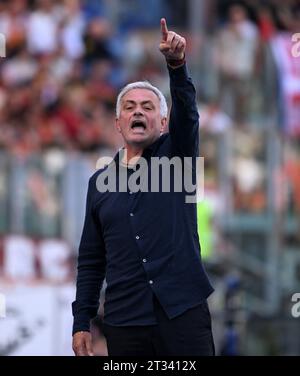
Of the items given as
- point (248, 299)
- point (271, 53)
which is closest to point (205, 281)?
point (248, 299)

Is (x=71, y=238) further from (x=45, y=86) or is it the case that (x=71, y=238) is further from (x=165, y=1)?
(x=165, y=1)

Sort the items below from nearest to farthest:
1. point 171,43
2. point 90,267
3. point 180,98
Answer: point 171,43, point 180,98, point 90,267

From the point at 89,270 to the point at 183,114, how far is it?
820 millimetres

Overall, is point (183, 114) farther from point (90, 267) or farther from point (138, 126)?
point (90, 267)

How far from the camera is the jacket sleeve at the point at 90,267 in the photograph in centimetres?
523

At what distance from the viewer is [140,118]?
505cm

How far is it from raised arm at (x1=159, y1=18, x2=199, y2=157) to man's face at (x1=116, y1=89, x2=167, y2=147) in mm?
95

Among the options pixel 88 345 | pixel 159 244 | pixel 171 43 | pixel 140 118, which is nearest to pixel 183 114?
pixel 140 118

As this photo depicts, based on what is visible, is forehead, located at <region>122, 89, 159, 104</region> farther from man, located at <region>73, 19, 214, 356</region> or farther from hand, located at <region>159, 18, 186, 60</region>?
hand, located at <region>159, 18, 186, 60</region>

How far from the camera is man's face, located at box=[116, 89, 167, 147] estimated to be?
16.6 feet

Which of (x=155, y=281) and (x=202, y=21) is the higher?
(x=202, y=21)

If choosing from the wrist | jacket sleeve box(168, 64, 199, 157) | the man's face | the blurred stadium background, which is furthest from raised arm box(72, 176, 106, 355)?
the blurred stadium background
